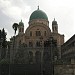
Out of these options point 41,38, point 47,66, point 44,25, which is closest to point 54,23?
point 44,25

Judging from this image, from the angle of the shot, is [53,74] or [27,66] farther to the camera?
[27,66]

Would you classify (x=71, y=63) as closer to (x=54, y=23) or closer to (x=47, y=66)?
(x=47, y=66)

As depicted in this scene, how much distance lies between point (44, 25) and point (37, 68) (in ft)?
114

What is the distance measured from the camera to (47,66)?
26.0m

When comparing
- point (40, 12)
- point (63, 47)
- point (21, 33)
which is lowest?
point (63, 47)

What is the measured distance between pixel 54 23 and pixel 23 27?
9.46 m

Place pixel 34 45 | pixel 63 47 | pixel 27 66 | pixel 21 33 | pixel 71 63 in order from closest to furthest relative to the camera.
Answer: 1. pixel 71 63
2. pixel 27 66
3. pixel 63 47
4. pixel 34 45
5. pixel 21 33

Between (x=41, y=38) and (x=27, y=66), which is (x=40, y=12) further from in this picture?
(x=27, y=66)

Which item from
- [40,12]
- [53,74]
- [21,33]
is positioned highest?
[40,12]

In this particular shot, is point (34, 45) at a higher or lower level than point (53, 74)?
higher

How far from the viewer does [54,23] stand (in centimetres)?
6306

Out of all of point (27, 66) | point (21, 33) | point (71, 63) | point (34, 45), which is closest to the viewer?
point (71, 63)

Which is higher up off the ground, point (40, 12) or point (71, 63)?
point (40, 12)

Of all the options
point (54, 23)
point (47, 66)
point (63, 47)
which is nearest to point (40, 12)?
point (54, 23)
